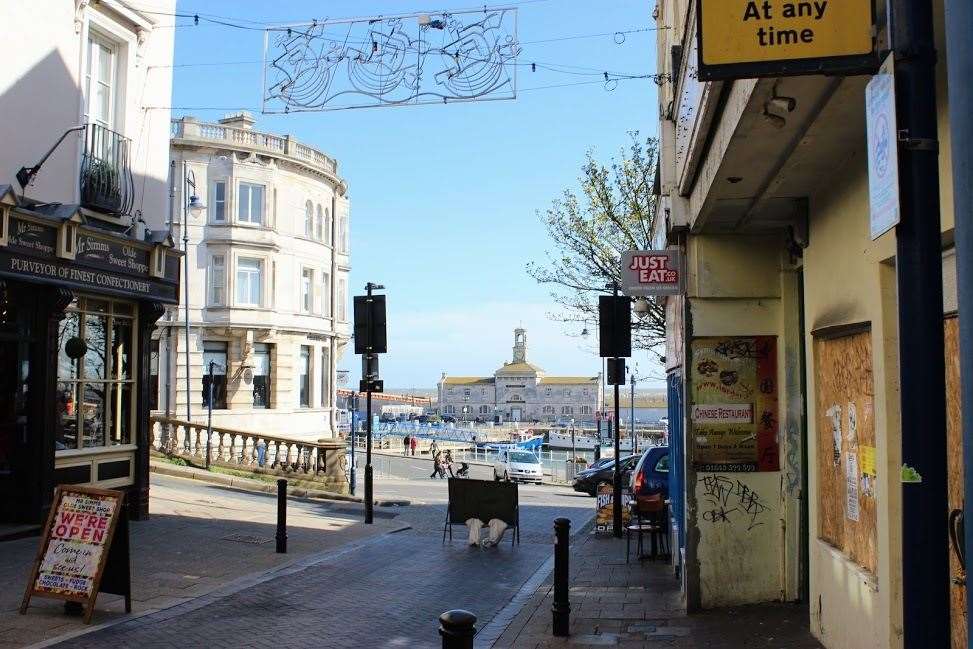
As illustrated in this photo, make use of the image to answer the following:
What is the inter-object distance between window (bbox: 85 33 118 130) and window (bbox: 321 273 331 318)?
26.8m

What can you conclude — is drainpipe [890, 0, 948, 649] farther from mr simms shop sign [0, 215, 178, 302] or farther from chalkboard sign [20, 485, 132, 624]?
mr simms shop sign [0, 215, 178, 302]

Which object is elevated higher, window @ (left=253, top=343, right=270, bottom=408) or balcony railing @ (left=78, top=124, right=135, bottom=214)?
balcony railing @ (left=78, top=124, right=135, bottom=214)

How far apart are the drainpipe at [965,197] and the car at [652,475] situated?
12755mm

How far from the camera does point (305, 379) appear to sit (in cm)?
4003

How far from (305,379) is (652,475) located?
26.5m

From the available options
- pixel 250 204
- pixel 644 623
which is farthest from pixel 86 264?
pixel 250 204

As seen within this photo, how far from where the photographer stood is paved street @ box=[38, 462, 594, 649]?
808 centimetres

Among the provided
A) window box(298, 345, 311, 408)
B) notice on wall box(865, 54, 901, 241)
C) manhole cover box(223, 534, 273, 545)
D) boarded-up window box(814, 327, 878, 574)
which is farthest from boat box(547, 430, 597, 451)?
notice on wall box(865, 54, 901, 241)

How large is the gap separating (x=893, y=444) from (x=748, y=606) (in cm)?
408

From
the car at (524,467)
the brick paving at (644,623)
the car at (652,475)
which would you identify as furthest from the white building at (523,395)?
the brick paving at (644,623)

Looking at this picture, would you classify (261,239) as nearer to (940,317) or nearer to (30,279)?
(30,279)

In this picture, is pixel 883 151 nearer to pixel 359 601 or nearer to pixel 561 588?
pixel 561 588

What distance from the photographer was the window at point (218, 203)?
37062mm

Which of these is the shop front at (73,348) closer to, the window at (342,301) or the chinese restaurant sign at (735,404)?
the chinese restaurant sign at (735,404)
